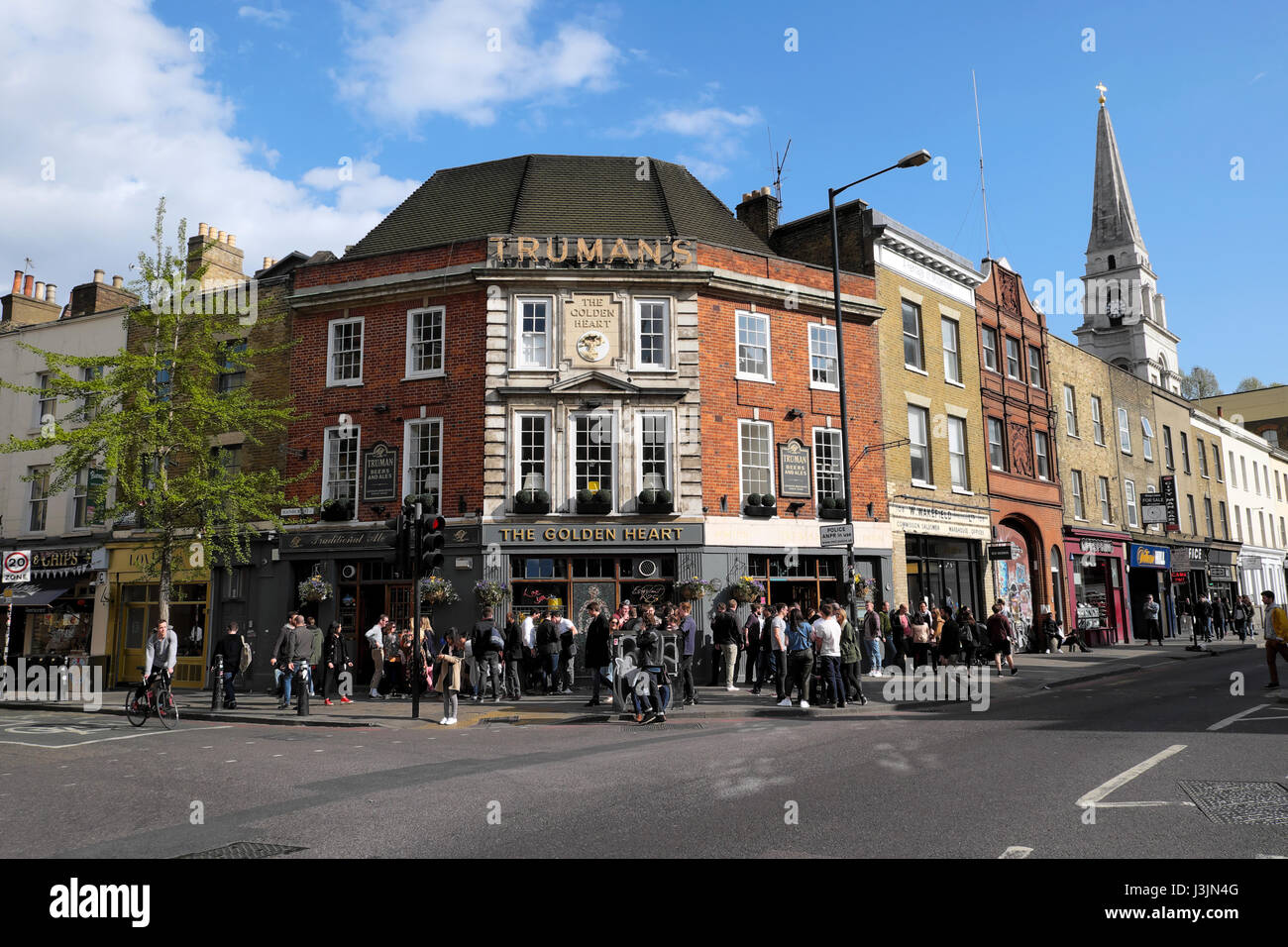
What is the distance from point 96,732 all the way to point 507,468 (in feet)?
33.7

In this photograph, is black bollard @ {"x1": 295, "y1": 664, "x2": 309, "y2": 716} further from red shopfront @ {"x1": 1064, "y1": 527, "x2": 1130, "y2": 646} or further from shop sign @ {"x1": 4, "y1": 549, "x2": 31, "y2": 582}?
red shopfront @ {"x1": 1064, "y1": 527, "x2": 1130, "y2": 646}

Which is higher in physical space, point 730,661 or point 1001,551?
point 1001,551

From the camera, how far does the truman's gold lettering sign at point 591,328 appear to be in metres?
22.7

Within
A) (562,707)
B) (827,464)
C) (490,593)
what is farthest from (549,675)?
(827,464)

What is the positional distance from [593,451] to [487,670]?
6330mm

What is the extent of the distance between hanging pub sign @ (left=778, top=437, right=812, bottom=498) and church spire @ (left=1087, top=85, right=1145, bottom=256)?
5599cm

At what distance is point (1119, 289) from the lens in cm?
6594

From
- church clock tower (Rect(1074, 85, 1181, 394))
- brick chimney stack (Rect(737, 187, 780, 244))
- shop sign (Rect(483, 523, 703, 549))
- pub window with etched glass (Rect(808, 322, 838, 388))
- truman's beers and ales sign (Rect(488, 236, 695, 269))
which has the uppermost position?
church clock tower (Rect(1074, 85, 1181, 394))

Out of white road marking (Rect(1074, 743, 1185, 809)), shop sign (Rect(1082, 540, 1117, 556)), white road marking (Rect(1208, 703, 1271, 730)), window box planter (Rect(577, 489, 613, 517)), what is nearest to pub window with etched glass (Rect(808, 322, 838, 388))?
window box planter (Rect(577, 489, 613, 517))

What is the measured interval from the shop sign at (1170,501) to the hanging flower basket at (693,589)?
27.0 metres

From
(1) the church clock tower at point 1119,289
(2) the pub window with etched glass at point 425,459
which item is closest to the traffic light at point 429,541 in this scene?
(2) the pub window with etched glass at point 425,459

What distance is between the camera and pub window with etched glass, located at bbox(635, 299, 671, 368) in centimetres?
2291

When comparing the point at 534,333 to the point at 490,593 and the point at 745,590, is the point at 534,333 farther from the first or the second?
the point at 745,590
